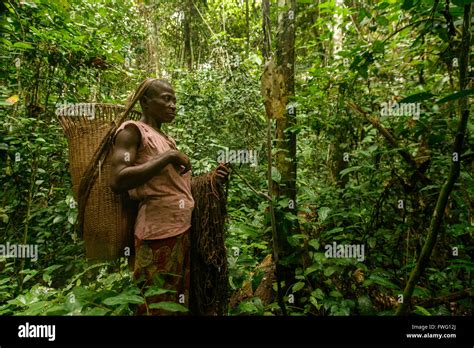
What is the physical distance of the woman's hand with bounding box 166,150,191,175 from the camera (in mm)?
1766

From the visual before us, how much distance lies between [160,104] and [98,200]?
26.0 inches

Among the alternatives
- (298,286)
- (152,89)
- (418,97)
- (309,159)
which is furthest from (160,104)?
(309,159)

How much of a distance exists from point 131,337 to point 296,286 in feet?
3.91

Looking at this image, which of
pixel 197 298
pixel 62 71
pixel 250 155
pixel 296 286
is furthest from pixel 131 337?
pixel 62 71

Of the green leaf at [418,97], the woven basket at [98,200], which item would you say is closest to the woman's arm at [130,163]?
the woven basket at [98,200]

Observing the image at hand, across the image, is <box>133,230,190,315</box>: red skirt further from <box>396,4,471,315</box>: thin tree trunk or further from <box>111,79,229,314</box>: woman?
<box>396,4,471,315</box>: thin tree trunk

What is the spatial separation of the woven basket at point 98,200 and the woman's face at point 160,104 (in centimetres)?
25

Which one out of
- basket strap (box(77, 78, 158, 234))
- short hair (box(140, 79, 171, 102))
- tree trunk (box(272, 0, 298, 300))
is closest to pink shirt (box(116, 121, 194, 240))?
basket strap (box(77, 78, 158, 234))

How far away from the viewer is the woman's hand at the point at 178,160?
1766mm

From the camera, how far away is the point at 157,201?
1.83m

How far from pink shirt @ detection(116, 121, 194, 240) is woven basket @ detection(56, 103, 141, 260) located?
9cm

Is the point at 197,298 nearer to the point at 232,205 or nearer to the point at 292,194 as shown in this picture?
the point at 292,194

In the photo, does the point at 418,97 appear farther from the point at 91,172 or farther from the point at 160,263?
the point at 91,172

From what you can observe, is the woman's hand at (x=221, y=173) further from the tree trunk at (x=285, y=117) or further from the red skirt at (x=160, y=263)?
the tree trunk at (x=285, y=117)
